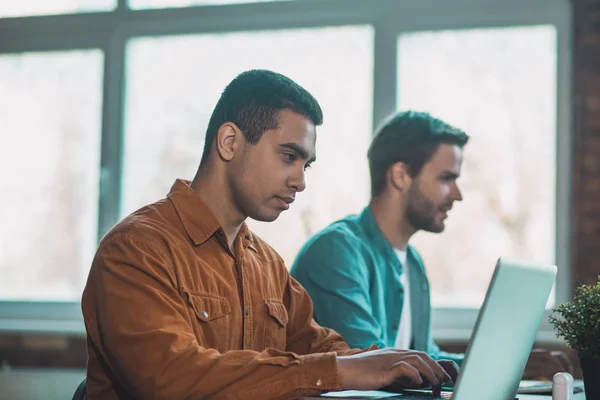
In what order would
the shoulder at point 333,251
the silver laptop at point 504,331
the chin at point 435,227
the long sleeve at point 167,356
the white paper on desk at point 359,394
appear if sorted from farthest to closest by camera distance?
the chin at point 435,227 < the shoulder at point 333,251 < the white paper on desk at point 359,394 < the long sleeve at point 167,356 < the silver laptop at point 504,331

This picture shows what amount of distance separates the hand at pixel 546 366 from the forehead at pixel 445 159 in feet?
2.41

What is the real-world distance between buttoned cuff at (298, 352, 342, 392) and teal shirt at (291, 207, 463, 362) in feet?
2.61

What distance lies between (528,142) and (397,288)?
1.51m

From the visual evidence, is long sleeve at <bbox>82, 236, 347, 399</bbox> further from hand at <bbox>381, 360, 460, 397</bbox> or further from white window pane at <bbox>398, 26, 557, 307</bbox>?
white window pane at <bbox>398, 26, 557, 307</bbox>

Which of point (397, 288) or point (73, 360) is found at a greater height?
point (397, 288)

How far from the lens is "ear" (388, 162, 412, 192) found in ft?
9.18

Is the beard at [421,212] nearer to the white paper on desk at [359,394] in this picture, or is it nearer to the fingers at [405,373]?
the white paper on desk at [359,394]

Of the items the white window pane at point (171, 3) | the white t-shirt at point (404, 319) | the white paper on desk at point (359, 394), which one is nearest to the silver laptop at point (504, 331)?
the white paper on desk at point (359, 394)

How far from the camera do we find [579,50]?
368cm

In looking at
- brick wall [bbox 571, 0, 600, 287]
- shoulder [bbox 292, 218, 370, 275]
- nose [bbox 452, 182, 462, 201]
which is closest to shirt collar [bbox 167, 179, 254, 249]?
shoulder [bbox 292, 218, 370, 275]

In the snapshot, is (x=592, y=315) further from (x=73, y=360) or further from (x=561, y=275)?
(x=73, y=360)

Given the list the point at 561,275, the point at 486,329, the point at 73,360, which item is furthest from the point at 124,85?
the point at 486,329

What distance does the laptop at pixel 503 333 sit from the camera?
120 centimetres

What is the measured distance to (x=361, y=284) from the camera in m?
2.35
